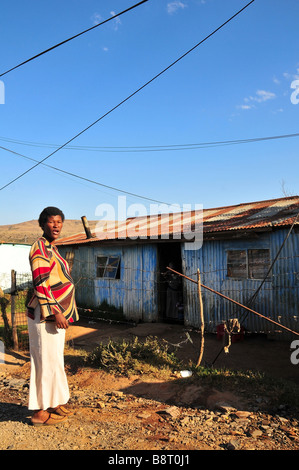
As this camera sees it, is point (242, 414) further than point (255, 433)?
Yes

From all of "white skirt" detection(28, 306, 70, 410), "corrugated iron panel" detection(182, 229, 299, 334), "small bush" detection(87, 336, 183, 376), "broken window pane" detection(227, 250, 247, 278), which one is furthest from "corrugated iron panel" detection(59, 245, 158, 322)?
"white skirt" detection(28, 306, 70, 410)

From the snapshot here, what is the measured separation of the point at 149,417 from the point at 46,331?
1710mm

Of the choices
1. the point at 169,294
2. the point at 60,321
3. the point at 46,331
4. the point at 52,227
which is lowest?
the point at 169,294

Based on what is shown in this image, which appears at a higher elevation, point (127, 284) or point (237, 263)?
point (237, 263)

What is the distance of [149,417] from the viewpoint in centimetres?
407

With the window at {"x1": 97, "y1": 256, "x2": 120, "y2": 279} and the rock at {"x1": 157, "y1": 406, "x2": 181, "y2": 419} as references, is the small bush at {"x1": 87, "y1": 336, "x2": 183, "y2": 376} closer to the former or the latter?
the rock at {"x1": 157, "y1": 406, "x2": 181, "y2": 419}

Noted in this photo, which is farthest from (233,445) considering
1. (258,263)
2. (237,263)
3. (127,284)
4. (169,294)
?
(127,284)

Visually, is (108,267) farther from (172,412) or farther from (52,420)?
(52,420)

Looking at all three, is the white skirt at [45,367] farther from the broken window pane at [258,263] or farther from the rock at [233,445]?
the broken window pane at [258,263]

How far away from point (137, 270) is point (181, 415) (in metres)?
7.64

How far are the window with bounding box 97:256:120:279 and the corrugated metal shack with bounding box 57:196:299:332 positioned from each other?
37mm

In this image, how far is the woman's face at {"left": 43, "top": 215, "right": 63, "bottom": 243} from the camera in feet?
12.2

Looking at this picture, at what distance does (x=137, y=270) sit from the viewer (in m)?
Answer: 11.7

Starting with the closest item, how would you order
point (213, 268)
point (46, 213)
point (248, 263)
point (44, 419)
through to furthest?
point (44, 419), point (46, 213), point (248, 263), point (213, 268)
